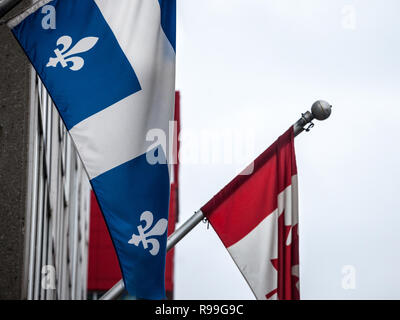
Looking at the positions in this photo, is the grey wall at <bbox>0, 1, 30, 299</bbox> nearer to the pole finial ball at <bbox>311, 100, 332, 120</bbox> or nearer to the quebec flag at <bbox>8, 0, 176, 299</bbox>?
the quebec flag at <bbox>8, 0, 176, 299</bbox>

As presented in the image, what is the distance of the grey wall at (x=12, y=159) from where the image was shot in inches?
303

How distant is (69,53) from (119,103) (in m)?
0.55

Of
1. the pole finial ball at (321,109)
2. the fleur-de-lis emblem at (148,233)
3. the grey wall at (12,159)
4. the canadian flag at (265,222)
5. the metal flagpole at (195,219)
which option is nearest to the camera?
the fleur-de-lis emblem at (148,233)

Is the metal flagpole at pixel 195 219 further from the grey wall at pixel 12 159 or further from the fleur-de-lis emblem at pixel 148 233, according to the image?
the fleur-de-lis emblem at pixel 148 233

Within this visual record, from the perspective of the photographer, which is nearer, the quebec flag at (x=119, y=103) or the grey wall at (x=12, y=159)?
the quebec flag at (x=119, y=103)

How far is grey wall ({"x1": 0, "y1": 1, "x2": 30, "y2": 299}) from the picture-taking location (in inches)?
303

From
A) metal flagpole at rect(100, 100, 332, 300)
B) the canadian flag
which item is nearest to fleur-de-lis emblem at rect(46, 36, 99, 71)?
metal flagpole at rect(100, 100, 332, 300)

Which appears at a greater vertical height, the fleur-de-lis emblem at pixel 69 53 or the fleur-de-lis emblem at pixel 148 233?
the fleur-de-lis emblem at pixel 69 53

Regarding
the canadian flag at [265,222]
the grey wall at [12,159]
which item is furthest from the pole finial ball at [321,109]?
the grey wall at [12,159]

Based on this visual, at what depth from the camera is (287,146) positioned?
976cm

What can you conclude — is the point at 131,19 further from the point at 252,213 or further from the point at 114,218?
the point at 252,213

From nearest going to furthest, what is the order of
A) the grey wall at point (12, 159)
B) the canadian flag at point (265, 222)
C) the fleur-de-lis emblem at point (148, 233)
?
the fleur-de-lis emblem at point (148, 233) < the grey wall at point (12, 159) < the canadian flag at point (265, 222)

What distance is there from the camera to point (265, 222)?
9.32 meters
